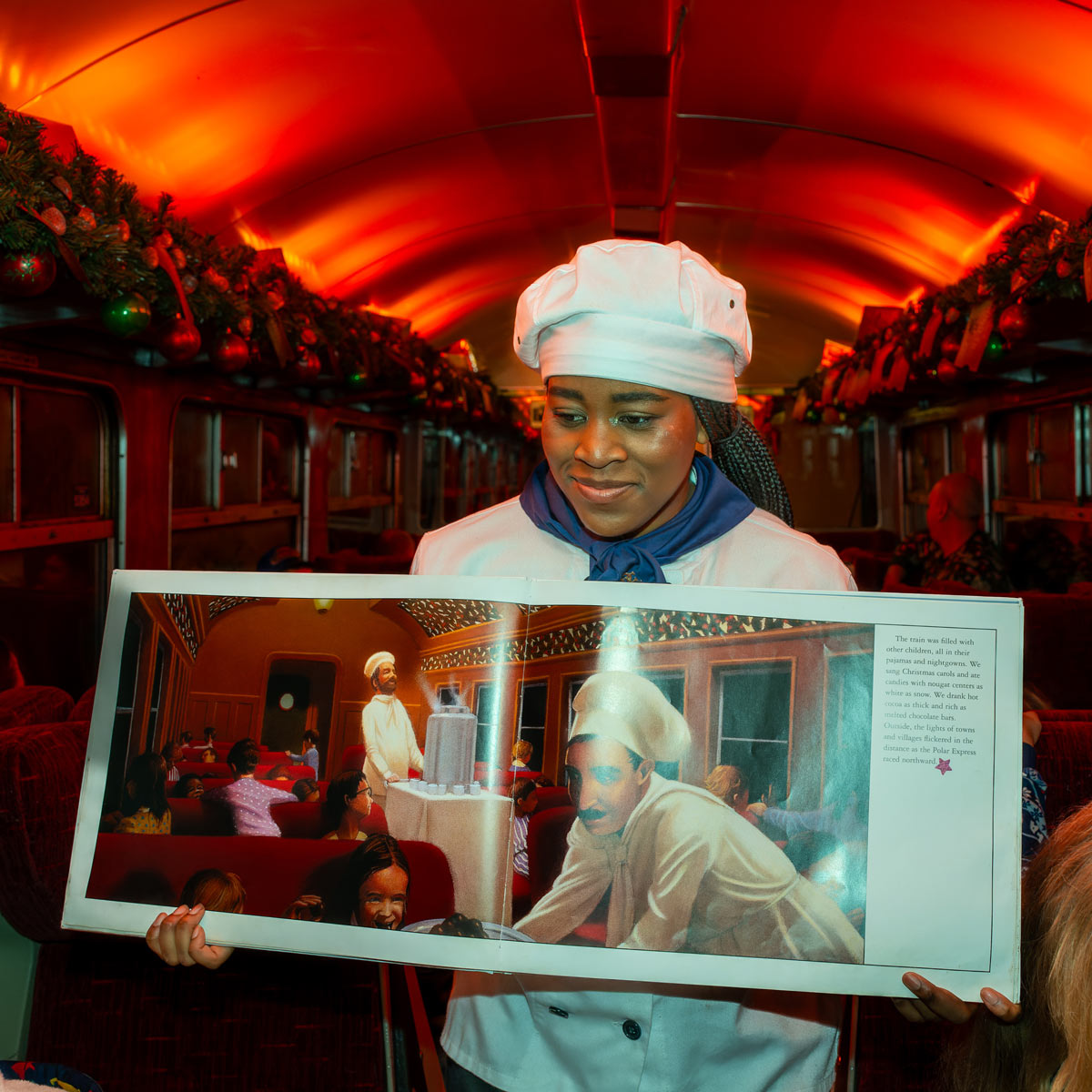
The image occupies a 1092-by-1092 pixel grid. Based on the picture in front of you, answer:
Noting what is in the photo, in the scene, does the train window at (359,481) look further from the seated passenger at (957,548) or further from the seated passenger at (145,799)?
the seated passenger at (145,799)

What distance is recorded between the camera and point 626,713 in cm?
101

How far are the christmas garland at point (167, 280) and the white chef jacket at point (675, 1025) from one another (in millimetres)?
1843

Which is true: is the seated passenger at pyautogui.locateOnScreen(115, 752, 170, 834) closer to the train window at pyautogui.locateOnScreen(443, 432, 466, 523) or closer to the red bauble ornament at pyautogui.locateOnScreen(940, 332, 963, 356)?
the red bauble ornament at pyautogui.locateOnScreen(940, 332, 963, 356)

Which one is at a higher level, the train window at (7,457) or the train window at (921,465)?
the train window at (921,465)

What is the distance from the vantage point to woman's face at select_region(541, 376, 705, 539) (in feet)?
4.04

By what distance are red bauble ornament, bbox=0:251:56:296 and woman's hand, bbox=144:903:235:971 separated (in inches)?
74.0

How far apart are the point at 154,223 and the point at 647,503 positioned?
8.18ft

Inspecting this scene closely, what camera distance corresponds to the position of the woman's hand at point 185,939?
1031 millimetres

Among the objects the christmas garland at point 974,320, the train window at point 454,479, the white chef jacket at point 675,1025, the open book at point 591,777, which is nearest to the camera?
the open book at point 591,777

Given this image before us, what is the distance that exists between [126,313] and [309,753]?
2318 millimetres

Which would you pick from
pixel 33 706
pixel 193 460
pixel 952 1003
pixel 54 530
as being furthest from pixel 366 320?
pixel 952 1003

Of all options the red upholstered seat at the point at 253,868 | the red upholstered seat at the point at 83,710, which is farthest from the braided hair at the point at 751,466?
the red upholstered seat at the point at 83,710

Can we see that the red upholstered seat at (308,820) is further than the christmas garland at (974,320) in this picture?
No

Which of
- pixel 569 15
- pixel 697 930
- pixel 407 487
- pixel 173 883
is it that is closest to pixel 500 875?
pixel 697 930
